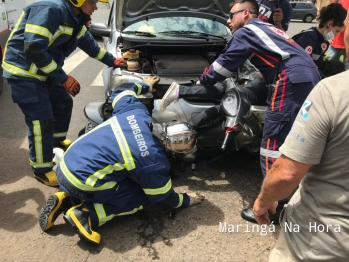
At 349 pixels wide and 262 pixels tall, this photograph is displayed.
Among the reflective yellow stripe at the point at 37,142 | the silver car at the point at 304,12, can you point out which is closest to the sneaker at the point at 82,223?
the reflective yellow stripe at the point at 37,142

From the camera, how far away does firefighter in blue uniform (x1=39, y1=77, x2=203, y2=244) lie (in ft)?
7.52

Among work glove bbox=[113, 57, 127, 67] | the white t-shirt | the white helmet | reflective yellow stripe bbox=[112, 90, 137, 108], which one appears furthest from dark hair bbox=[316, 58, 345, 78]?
the white t-shirt

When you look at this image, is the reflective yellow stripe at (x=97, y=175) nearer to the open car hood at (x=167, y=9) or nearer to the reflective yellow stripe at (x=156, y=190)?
the reflective yellow stripe at (x=156, y=190)

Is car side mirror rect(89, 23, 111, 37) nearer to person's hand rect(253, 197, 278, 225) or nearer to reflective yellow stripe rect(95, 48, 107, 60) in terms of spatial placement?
reflective yellow stripe rect(95, 48, 107, 60)

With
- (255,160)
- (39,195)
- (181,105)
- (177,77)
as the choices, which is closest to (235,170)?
(255,160)

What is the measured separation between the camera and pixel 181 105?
10.1 ft

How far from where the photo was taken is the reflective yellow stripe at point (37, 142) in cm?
290

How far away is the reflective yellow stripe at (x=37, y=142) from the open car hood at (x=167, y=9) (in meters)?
1.75

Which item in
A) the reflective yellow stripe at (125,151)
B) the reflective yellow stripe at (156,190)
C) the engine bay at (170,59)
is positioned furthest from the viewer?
the engine bay at (170,59)

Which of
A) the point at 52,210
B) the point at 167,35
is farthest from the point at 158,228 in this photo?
the point at 167,35

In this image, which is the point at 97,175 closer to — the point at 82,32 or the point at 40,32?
the point at 40,32

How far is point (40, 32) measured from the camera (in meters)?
2.55

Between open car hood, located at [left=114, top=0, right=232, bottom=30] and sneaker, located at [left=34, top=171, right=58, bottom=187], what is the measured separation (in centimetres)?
199

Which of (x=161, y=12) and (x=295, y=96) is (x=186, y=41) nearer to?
(x=161, y=12)
